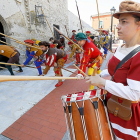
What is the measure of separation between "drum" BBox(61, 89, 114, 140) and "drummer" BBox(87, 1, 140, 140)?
0.12 metres

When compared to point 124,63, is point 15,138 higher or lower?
lower

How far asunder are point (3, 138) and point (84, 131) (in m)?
1.84

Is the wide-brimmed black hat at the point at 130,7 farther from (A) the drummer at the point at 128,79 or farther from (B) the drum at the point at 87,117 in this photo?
(B) the drum at the point at 87,117

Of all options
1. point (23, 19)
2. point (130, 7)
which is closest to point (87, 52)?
point (130, 7)

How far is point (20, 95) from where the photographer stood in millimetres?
3596

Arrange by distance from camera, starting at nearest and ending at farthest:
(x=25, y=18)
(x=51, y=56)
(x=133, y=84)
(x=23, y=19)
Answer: (x=133, y=84) < (x=51, y=56) < (x=23, y=19) < (x=25, y=18)

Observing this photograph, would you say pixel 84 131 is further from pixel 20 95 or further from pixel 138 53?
pixel 20 95

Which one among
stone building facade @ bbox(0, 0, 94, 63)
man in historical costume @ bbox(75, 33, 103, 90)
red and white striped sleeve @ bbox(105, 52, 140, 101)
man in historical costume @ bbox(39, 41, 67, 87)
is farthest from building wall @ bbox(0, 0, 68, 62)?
red and white striped sleeve @ bbox(105, 52, 140, 101)

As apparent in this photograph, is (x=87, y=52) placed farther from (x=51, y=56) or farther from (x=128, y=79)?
(x=128, y=79)

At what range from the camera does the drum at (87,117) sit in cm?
112

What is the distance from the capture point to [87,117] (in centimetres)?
112

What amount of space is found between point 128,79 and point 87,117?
21.7 inches

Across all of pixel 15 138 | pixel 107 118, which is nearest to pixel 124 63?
pixel 107 118

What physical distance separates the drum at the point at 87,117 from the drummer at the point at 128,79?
118mm
